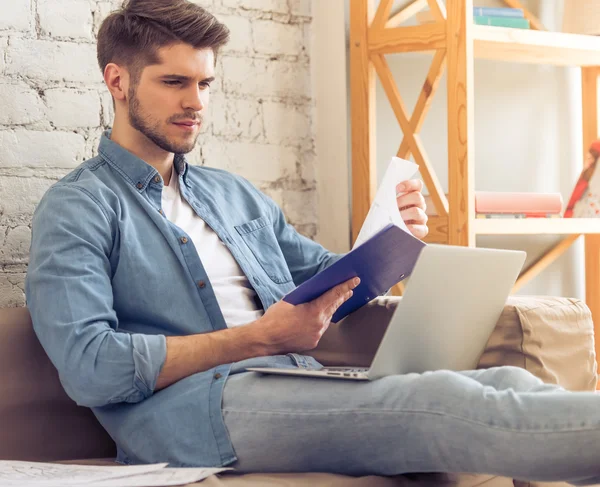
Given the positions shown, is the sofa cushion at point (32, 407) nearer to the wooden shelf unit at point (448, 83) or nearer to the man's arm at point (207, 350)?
the man's arm at point (207, 350)

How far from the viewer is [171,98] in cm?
168

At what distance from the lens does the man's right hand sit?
1.46 meters

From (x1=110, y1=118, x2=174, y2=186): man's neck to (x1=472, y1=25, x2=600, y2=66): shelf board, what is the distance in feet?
2.95

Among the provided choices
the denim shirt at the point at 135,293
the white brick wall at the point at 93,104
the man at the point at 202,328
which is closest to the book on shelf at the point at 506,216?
the white brick wall at the point at 93,104

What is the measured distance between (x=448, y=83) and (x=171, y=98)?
0.81 meters

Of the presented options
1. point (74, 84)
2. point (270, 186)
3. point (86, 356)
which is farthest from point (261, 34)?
point (86, 356)

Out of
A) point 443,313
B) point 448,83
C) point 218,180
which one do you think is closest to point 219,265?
point 218,180

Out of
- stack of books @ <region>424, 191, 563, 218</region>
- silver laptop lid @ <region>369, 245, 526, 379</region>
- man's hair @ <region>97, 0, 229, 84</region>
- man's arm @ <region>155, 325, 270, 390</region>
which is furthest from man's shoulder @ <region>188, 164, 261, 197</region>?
silver laptop lid @ <region>369, 245, 526, 379</region>

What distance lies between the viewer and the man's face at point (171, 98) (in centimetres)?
167

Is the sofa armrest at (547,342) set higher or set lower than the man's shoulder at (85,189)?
lower

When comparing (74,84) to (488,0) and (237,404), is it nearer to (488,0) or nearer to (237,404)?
(237,404)

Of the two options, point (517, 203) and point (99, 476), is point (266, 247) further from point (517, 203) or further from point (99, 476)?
point (517, 203)

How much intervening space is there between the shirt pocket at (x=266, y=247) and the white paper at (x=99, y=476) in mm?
567

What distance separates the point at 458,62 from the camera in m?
2.15
